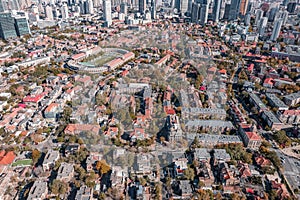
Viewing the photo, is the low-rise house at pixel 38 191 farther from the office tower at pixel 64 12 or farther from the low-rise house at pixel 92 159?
the office tower at pixel 64 12

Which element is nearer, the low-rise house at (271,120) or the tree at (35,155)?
the tree at (35,155)

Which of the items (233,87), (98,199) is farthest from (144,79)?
(98,199)

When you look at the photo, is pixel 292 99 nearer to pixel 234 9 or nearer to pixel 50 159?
pixel 50 159

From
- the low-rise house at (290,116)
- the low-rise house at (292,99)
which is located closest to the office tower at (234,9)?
the low-rise house at (292,99)

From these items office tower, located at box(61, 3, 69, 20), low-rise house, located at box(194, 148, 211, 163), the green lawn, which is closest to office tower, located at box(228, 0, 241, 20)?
office tower, located at box(61, 3, 69, 20)

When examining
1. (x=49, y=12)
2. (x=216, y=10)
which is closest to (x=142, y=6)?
(x=216, y=10)

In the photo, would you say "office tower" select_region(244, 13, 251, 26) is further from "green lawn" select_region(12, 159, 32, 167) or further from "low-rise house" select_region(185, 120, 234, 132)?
"green lawn" select_region(12, 159, 32, 167)
